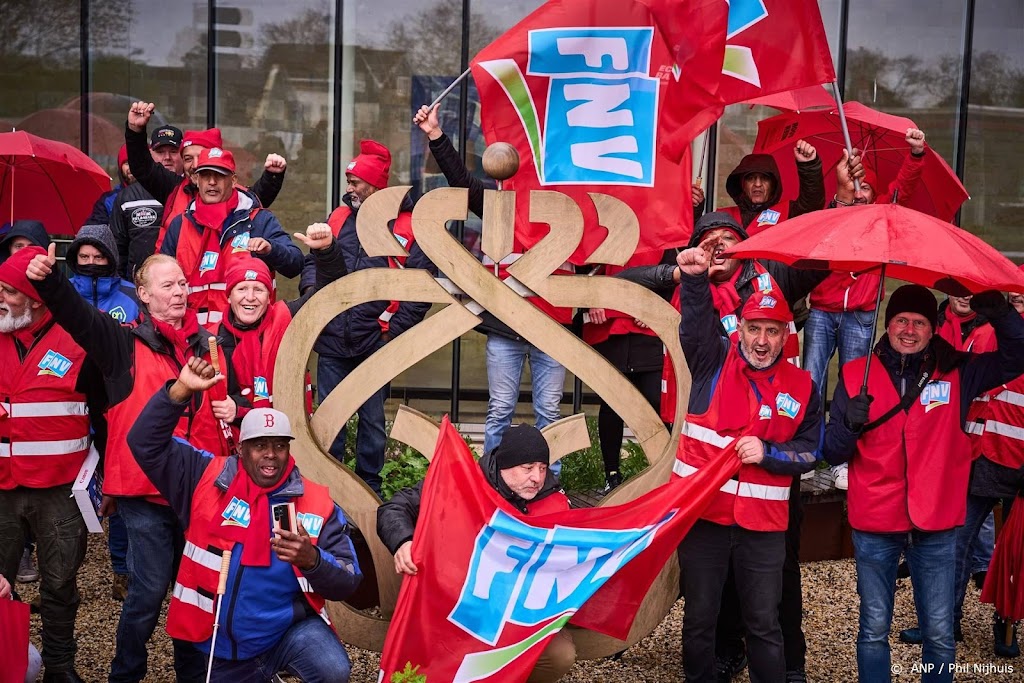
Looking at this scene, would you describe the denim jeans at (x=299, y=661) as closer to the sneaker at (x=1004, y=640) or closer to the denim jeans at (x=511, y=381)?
the denim jeans at (x=511, y=381)

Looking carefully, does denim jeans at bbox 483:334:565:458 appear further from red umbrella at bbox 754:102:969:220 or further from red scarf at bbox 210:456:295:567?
red umbrella at bbox 754:102:969:220

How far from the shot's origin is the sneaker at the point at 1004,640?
690 cm

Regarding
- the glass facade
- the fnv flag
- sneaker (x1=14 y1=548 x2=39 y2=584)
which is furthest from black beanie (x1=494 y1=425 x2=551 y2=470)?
the glass facade

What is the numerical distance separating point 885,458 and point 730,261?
48.4 inches

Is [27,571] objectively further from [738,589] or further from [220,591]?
[738,589]

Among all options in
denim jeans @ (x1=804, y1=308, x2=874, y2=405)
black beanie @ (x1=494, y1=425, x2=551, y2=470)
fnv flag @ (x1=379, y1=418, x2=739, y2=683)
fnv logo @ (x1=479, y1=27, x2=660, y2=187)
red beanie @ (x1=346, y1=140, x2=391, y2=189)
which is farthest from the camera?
denim jeans @ (x1=804, y1=308, x2=874, y2=405)

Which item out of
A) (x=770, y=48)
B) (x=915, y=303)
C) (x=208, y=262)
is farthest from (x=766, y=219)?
(x=208, y=262)

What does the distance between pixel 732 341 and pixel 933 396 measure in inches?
36.0

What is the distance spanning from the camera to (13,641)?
5.00 metres

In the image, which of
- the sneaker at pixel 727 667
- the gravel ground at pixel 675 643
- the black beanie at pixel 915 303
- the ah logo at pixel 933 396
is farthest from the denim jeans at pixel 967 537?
the black beanie at pixel 915 303

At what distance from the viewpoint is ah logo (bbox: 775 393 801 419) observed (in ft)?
18.1

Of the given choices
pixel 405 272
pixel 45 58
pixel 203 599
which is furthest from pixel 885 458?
pixel 45 58

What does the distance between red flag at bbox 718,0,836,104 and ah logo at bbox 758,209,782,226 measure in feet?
2.50

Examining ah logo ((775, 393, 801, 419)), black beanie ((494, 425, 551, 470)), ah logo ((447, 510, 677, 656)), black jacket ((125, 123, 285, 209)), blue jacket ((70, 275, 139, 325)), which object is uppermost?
black jacket ((125, 123, 285, 209))
